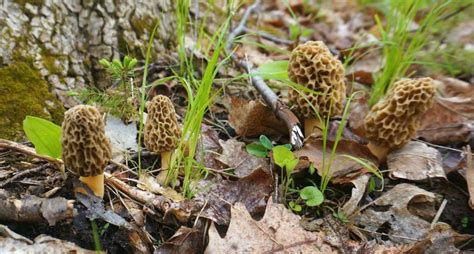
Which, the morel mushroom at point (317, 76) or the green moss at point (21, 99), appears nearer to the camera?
the green moss at point (21, 99)

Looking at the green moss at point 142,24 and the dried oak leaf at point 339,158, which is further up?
the green moss at point 142,24

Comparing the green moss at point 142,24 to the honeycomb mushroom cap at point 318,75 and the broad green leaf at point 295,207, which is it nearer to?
the honeycomb mushroom cap at point 318,75

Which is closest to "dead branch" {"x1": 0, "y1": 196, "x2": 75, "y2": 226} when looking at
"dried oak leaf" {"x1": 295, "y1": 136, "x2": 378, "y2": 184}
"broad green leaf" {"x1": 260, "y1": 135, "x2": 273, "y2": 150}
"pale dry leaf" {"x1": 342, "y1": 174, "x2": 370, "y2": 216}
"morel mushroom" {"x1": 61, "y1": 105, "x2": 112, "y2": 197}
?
"morel mushroom" {"x1": 61, "y1": 105, "x2": 112, "y2": 197}

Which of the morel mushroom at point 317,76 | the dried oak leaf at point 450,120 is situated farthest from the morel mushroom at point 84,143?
the dried oak leaf at point 450,120

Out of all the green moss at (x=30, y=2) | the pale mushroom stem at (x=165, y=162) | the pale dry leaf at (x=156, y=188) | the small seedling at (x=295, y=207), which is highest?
the green moss at (x=30, y=2)

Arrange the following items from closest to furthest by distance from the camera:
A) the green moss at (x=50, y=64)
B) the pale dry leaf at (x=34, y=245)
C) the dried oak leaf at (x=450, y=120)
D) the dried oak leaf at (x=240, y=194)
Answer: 1. the pale dry leaf at (x=34, y=245)
2. the dried oak leaf at (x=240, y=194)
3. the green moss at (x=50, y=64)
4. the dried oak leaf at (x=450, y=120)

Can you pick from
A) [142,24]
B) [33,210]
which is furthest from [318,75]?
[33,210]

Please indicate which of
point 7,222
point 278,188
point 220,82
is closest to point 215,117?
point 220,82

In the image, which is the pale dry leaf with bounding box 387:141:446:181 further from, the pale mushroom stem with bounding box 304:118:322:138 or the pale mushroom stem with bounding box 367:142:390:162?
the pale mushroom stem with bounding box 304:118:322:138
